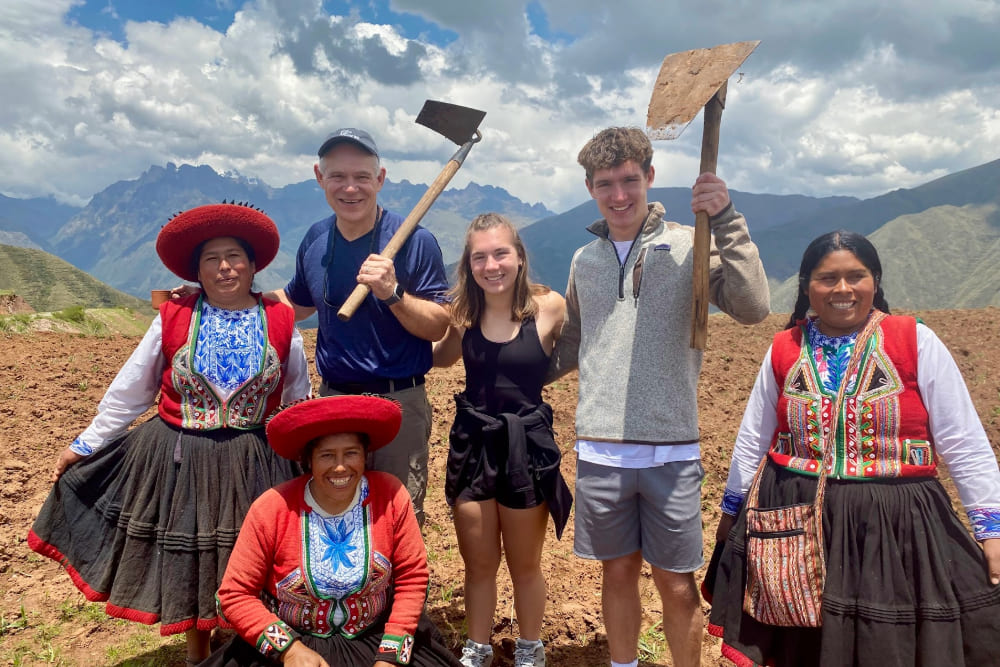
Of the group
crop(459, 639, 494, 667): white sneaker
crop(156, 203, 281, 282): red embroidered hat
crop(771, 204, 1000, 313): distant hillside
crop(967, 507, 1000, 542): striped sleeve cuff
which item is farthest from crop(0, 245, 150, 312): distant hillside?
crop(771, 204, 1000, 313): distant hillside

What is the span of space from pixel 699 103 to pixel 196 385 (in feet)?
7.91

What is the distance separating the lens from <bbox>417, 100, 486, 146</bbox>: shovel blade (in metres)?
3.52

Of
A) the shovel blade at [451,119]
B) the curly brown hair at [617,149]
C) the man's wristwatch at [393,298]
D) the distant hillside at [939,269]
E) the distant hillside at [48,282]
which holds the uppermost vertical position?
the distant hillside at [939,269]

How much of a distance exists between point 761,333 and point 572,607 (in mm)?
8695

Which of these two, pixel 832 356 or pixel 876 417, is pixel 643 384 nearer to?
pixel 832 356

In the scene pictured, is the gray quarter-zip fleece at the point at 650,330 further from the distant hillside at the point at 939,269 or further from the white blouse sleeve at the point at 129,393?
the distant hillside at the point at 939,269

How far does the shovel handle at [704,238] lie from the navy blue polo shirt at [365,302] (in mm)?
1199

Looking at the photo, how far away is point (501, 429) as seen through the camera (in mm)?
2984

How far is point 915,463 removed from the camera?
242 centimetres

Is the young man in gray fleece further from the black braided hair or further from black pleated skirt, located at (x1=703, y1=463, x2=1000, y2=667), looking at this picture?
black pleated skirt, located at (x1=703, y1=463, x2=1000, y2=667)

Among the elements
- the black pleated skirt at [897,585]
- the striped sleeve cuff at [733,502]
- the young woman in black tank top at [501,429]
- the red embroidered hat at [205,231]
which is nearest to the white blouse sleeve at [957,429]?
the black pleated skirt at [897,585]

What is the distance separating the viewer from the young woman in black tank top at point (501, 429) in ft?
9.89

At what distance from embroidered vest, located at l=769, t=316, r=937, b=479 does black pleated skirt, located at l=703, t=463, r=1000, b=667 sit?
2.5 inches

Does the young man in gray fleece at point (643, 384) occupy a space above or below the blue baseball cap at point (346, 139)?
below
